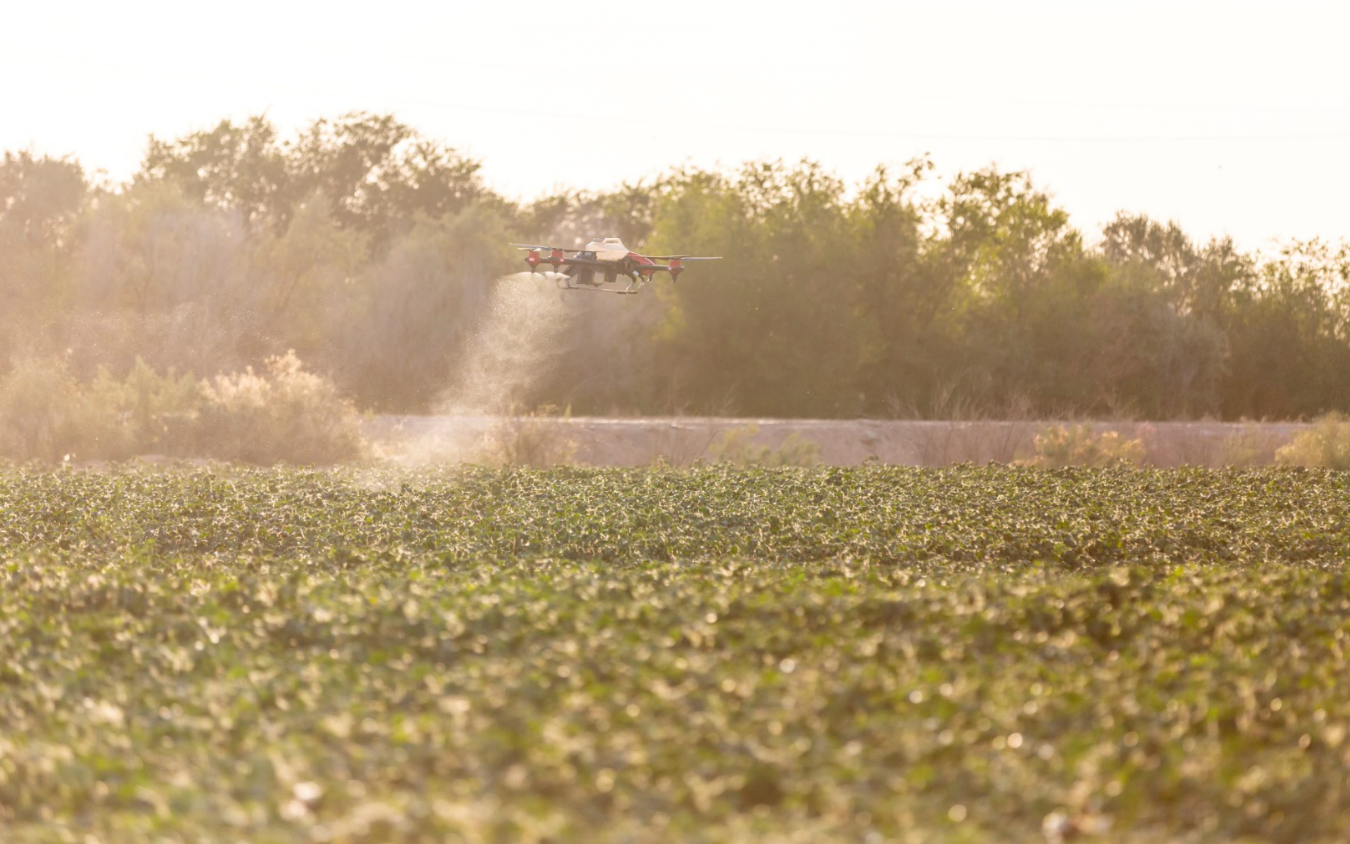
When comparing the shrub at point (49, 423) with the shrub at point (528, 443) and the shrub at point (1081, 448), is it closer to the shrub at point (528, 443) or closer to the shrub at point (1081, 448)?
the shrub at point (528, 443)

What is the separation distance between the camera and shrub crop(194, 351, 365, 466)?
23.0m

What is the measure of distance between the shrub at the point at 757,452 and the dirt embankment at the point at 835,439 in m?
0.12

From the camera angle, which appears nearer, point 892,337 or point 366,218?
point 892,337

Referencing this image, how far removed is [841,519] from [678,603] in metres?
5.61

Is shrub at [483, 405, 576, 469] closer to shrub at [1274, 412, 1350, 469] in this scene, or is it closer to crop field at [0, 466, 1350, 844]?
crop field at [0, 466, 1350, 844]

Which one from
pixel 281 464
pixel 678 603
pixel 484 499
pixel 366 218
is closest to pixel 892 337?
pixel 366 218

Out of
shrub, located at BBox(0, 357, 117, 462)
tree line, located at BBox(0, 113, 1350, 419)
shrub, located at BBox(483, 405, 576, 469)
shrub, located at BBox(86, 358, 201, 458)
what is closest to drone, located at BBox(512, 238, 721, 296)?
shrub, located at BBox(483, 405, 576, 469)

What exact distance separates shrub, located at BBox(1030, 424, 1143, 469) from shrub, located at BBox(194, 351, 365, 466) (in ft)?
33.5

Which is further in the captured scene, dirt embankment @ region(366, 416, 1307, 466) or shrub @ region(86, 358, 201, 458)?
dirt embankment @ region(366, 416, 1307, 466)

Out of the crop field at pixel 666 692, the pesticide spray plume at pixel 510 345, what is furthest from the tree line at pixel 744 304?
the crop field at pixel 666 692

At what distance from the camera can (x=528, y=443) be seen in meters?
23.0

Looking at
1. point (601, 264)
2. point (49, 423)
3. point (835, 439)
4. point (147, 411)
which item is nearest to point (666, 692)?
point (601, 264)

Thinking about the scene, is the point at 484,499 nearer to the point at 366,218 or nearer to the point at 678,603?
the point at 678,603

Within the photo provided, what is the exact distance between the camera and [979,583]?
9797 millimetres
